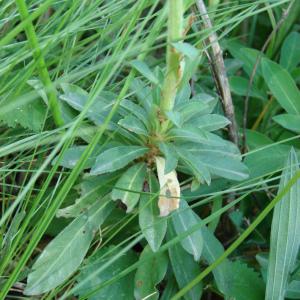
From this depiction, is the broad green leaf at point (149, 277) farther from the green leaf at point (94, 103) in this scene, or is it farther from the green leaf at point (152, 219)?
the green leaf at point (94, 103)

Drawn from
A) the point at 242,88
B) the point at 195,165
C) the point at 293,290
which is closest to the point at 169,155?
the point at 195,165

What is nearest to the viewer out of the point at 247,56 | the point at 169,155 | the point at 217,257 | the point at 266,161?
the point at 169,155

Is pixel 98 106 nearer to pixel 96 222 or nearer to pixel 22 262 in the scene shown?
pixel 96 222

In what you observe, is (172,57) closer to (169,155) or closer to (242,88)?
(169,155)

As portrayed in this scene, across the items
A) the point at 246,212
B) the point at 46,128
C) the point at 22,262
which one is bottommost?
the point at 246,212

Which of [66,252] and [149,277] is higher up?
[66,252]

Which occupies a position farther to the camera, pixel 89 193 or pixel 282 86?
pixel 282 86

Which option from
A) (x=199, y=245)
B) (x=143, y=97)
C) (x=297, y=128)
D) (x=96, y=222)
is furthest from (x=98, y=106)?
(x=297, y=128)
